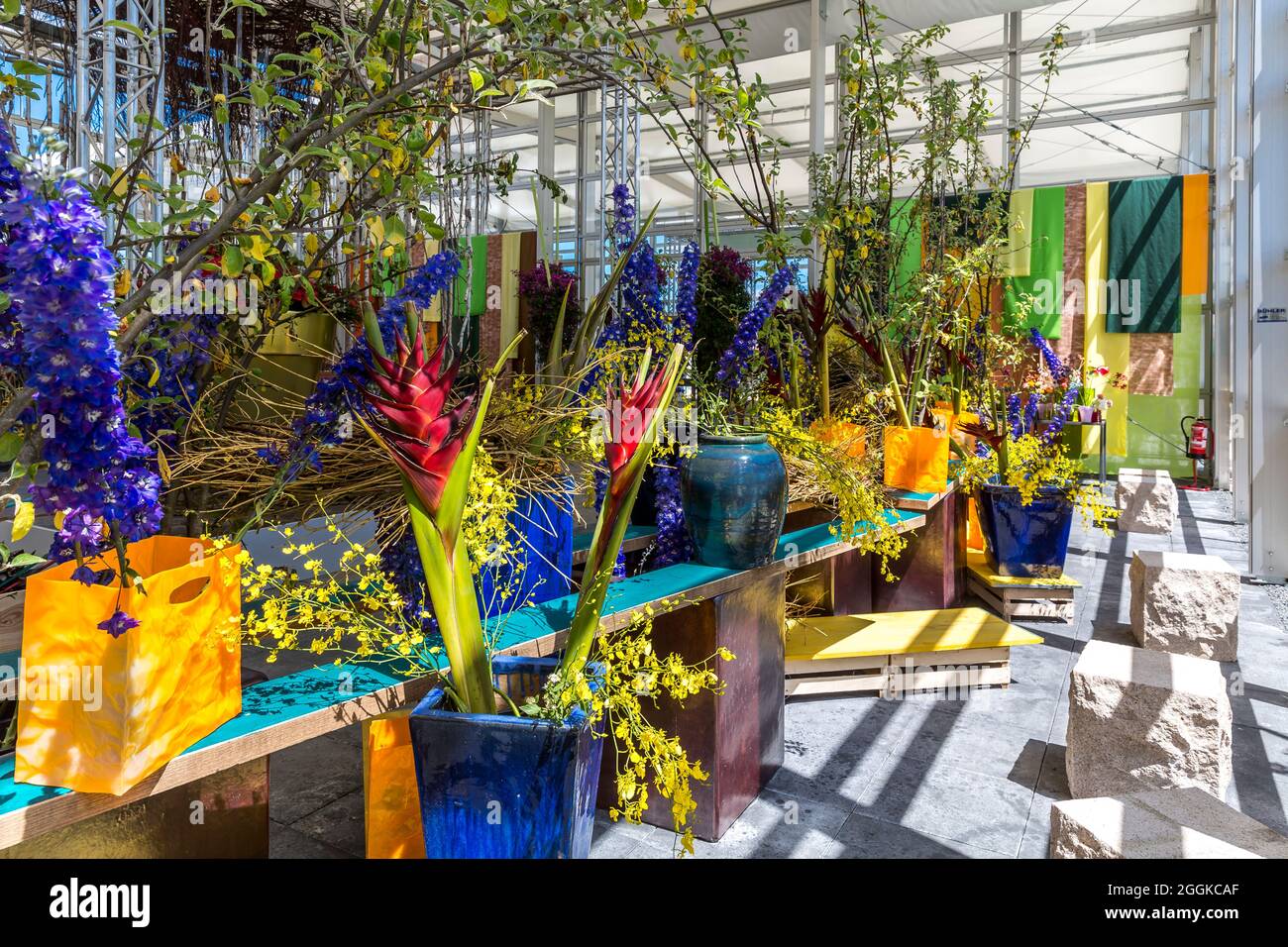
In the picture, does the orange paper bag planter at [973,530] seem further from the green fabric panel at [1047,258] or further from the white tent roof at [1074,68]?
the green fabric panel at [1047,258]

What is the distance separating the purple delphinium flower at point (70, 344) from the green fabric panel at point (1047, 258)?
31.4 ft

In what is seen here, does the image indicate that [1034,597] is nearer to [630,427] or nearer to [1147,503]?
[1147,503]

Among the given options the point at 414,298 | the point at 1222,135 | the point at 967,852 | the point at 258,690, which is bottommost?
the point at 967,852

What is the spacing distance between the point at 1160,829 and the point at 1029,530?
8.18ft

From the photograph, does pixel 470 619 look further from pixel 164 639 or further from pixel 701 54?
pixel 701 54

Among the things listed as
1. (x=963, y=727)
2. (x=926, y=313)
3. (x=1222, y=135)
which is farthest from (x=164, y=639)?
(x=1222, y=135)

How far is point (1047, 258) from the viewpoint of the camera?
367 inches

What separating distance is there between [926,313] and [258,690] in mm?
3331

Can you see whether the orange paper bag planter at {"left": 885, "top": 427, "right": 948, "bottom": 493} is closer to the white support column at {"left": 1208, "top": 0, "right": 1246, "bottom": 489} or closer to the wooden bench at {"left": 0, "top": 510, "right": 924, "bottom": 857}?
the wooden bench at {"left": 0, "top": 510, "right": 924, "bottom": 857}

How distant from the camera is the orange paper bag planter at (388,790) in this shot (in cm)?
175

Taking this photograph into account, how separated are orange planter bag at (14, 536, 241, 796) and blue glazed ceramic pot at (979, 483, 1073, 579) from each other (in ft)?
11.9

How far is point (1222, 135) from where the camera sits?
8195mm

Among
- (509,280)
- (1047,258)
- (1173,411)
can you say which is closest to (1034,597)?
(1173,411)

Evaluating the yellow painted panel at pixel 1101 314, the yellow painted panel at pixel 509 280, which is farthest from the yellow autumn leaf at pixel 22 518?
the yellow painted panel at pixel 509 280
